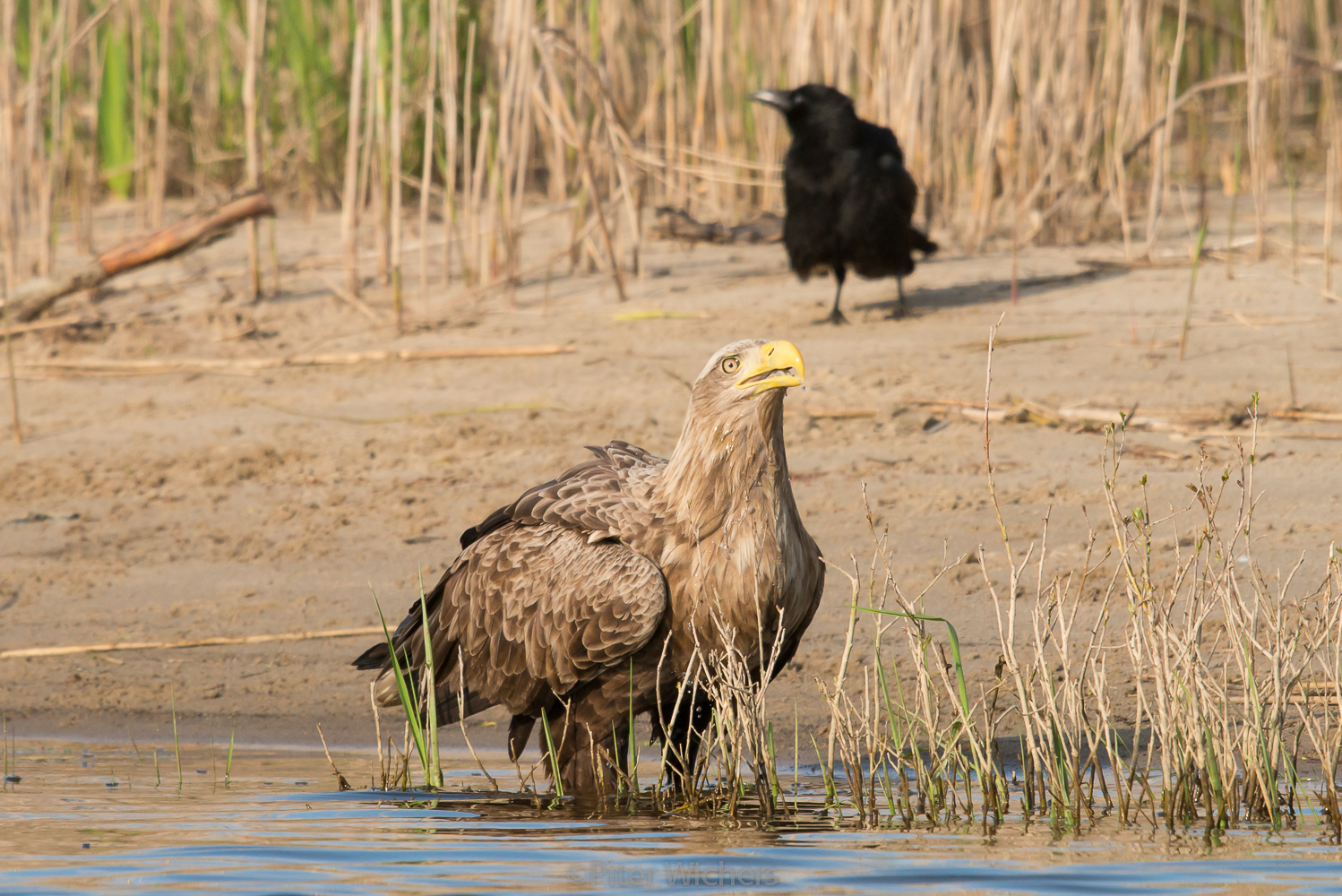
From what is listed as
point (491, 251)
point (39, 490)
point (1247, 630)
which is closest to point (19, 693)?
point (39, 490)

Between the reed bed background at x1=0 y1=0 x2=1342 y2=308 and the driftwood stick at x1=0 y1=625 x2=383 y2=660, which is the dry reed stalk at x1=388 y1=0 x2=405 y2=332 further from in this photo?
the driftwood stick at x1=0 y1=625 x2=383 y2=660

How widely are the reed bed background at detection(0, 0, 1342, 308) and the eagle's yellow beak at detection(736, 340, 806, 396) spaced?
5.13 metres

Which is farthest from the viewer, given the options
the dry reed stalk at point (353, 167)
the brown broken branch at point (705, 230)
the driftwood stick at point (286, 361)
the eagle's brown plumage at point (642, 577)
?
the brown broken branch at point (705, 230)

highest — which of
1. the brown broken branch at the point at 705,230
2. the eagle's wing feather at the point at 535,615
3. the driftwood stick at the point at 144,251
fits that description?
the brown broken branch at the point at 705,230

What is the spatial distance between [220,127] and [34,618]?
7417 millimetres

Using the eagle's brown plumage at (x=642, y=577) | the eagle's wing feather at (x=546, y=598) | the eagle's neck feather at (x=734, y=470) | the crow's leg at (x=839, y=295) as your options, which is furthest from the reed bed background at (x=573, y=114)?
the eagle's neck feather at (x=734, y=470)

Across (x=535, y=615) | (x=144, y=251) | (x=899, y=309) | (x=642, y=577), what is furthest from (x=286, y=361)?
(x=642, y=577)

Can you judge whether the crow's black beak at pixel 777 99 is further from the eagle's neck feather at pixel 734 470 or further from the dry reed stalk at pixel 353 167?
the eagle's neck feather at pixel 734 470

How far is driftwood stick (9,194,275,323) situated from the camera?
8.97 meters

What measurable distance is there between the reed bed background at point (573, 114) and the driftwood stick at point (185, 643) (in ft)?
11.8

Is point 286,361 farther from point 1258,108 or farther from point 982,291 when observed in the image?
point 1258,108

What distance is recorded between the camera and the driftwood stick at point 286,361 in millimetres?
8531

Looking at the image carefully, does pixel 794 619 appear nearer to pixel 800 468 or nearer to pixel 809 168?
pixel 800 468

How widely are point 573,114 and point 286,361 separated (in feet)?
9.49
